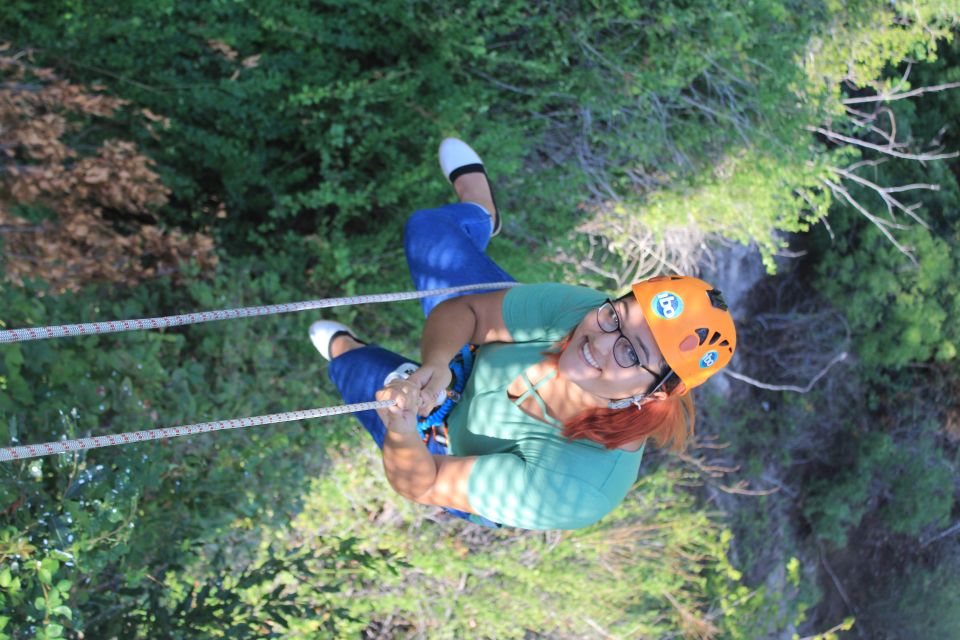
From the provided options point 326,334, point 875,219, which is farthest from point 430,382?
point 875,219

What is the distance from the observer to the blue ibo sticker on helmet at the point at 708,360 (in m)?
Answer: 2.21

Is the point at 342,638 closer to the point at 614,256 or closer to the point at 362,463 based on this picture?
the point at 362,463

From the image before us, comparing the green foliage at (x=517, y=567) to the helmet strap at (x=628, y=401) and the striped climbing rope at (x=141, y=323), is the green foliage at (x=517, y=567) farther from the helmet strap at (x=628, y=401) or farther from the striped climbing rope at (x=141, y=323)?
the helmet strap at (x=628, y=401)

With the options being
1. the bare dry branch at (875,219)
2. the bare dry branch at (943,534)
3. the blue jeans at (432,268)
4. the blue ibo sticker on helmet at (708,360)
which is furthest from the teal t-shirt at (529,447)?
the bare dry branch at (943,534)

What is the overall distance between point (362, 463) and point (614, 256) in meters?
2.71

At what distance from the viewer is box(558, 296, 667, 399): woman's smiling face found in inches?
85.9

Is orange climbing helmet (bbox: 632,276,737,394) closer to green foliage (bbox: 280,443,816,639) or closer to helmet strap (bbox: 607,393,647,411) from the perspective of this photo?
helmet strap (bbox: 607,393,647,411)

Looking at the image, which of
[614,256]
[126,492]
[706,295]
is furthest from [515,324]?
[614,256]

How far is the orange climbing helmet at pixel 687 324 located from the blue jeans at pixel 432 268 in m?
0.71

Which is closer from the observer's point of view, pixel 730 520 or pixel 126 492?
pixel 126 492

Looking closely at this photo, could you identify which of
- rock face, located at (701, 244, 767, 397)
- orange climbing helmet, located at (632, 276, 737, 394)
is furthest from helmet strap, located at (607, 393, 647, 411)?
rock face, located at (701, 244, 767, 397)

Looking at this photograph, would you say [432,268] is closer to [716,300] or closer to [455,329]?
[455,329]

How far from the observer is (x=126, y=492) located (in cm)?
261

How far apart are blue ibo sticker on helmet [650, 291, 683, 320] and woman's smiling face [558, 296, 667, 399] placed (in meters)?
0.05
